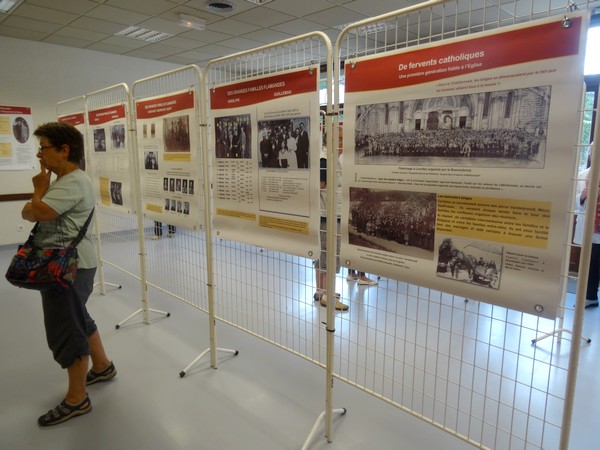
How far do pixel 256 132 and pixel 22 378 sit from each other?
223 cm

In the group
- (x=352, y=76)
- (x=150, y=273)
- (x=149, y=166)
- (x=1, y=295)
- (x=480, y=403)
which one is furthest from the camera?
(x=150, y=273)

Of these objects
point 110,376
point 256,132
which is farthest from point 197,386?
point 256,132

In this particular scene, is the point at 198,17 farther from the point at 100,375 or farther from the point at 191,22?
the point at 100,375

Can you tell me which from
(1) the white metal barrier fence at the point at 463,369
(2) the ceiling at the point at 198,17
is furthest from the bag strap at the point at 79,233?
(2) the ceiling at the point at 198,17

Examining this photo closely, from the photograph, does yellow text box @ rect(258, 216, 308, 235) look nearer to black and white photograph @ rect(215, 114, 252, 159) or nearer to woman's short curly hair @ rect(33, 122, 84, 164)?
black and white photograph @ rect(215, 114, 252, 159)

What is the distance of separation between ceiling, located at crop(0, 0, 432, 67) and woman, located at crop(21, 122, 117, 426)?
3148mm

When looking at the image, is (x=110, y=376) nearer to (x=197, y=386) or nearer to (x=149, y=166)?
(x=197, y=386)

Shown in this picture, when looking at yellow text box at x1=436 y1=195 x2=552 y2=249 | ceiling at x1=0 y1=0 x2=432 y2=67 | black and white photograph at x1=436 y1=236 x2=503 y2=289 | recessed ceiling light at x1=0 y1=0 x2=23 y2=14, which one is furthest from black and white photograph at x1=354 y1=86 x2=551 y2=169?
recessed ceiling light at x1=0 y1=0 x2=23 y2=14

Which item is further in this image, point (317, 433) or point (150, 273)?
point (150, 273)

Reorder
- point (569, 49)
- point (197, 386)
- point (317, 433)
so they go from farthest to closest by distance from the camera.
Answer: point (197, 386)
point (317, 433)
point (569, 49)

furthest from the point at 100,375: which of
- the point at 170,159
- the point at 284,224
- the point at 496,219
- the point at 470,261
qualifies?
the point at 496,219

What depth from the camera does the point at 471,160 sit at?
1.37 metres

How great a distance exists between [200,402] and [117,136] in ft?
7.43

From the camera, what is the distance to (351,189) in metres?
1.71
